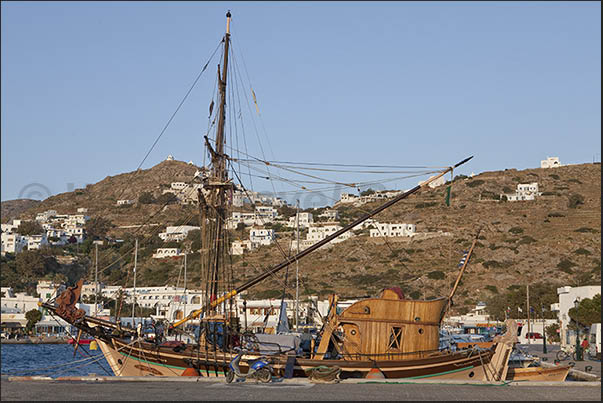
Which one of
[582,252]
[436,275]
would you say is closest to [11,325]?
[436,275]

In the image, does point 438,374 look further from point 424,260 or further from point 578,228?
point 578,228

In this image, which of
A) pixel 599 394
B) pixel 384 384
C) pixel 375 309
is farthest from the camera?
pixel 375 309

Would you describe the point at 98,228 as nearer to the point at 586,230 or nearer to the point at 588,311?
the point at 586,230

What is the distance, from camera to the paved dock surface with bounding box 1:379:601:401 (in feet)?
62.0

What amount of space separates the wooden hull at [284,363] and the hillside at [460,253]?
48.5 metres

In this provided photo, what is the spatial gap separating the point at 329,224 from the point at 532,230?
48.1 m

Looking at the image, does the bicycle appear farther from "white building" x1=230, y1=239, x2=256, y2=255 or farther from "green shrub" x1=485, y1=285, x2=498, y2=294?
"white building" x1=230, y1=239, x2=256, y2=255

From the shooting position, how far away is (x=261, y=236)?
511 ft

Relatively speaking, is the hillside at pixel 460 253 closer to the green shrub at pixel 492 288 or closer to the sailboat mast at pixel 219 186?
the green shrub at pixel 492 288

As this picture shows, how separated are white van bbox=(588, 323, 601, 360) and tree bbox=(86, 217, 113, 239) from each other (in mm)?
148396

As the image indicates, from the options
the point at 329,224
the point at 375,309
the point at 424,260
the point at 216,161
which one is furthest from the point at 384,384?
the point at 329,224

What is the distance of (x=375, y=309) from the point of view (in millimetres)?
28859

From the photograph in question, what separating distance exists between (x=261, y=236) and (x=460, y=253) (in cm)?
6778

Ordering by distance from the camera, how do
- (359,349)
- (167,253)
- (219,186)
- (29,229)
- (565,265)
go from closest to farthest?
(359,349) → (219,186) → (565,265) → (167,253) → (29,229)
